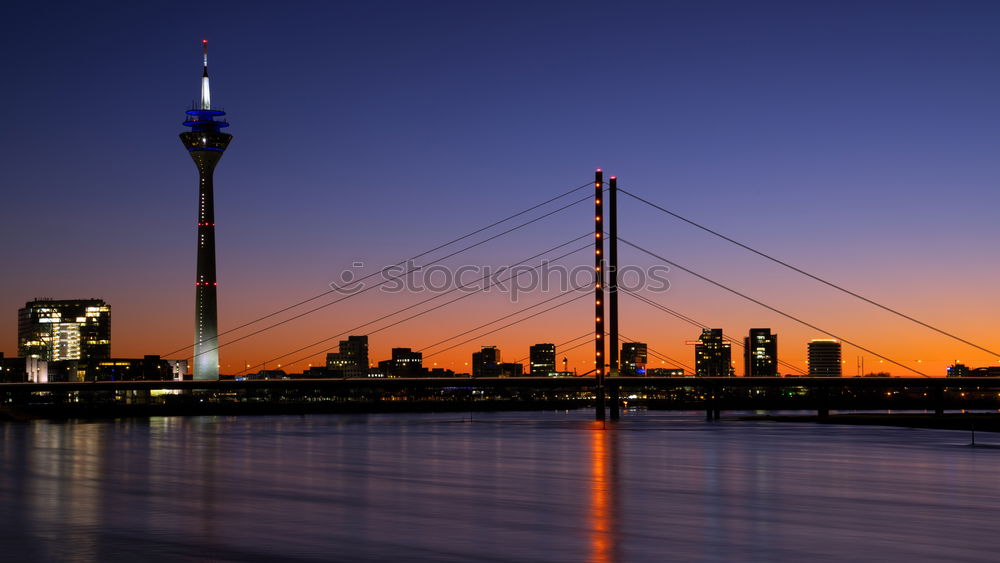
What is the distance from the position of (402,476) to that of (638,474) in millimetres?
7548

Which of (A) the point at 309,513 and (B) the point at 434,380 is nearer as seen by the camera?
(A) the point at 309,513

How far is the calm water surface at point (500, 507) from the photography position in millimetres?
17516

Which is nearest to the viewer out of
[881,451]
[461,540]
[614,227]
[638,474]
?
[461,540]

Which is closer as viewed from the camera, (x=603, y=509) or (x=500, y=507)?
(x=603, y=509)

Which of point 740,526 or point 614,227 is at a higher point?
point 614,227

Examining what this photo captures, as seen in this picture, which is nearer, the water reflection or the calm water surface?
the water reflection

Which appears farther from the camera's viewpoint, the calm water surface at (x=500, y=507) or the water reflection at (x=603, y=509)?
the calm water surface at (x=500, y=507)

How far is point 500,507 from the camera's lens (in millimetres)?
24531

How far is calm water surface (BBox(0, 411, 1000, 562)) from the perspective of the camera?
1752cm

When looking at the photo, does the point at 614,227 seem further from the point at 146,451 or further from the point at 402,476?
the point at 402,476

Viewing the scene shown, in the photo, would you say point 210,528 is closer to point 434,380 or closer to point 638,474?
point 638,474

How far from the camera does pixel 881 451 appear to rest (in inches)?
2005

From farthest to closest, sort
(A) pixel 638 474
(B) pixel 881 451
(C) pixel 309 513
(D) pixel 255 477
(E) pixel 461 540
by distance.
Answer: (B) pixel 881 451 < (A) pixel 638 474 < (D) pixel 255 477 < (C) pixel 309 513 < (E) pixel 461 540

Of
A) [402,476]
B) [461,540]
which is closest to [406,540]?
[461,540]
